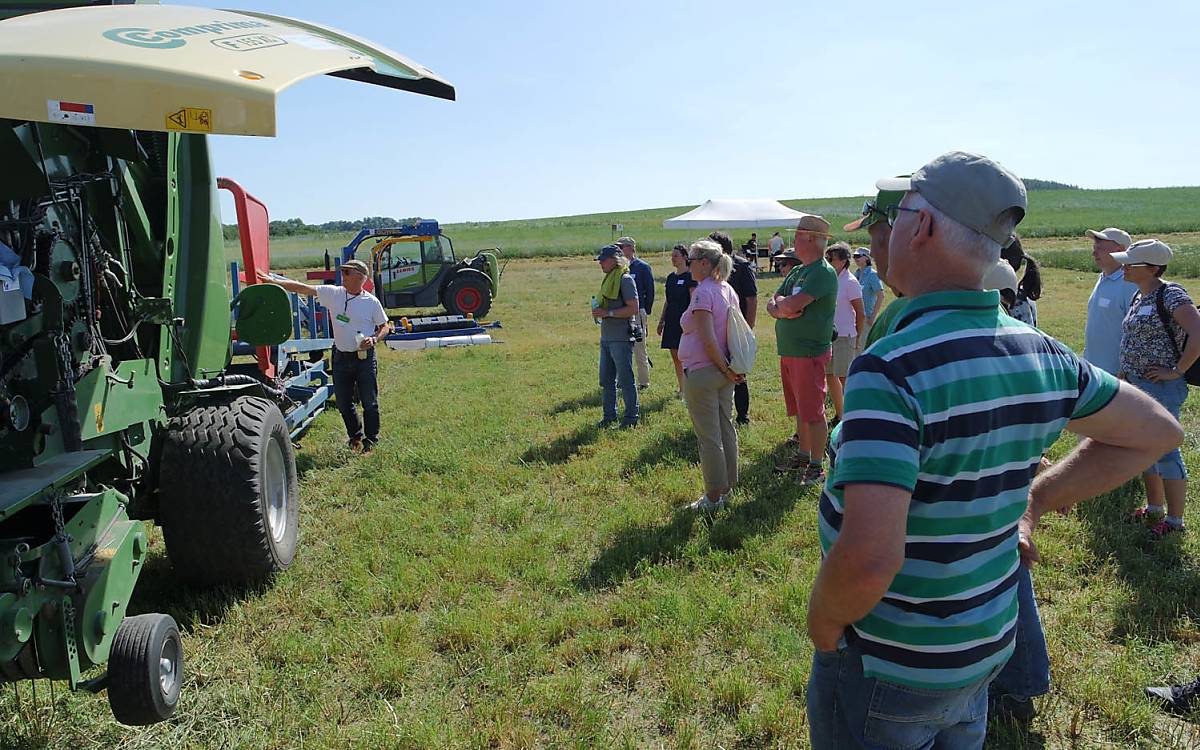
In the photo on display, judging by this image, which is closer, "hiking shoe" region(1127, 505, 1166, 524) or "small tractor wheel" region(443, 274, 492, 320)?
"hiking shoe" region(1127, 505, 1166, 524)

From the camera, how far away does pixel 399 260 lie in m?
18.9

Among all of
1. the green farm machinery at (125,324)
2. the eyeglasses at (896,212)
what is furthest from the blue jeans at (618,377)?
the eyeglasses at (896,212)

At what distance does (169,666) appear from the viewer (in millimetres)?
2963

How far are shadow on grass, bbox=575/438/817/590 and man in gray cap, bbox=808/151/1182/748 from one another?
285 centimetres

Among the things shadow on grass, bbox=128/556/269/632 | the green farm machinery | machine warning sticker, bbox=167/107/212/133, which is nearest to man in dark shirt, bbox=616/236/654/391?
the green farm machinery

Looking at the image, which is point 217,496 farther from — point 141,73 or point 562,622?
point 141,73

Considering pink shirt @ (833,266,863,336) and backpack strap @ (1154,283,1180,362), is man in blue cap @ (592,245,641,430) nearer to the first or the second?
pink shirt @ (833,266,863,336)

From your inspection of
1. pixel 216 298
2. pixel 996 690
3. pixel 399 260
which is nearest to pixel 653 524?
pixel 996 690

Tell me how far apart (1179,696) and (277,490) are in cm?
465

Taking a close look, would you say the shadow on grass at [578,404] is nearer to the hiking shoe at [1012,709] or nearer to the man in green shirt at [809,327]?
the man in green shirt at [809,327]

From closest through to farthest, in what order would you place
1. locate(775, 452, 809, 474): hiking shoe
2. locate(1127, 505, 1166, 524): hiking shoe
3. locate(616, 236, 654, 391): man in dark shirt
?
locate(1127, 505, 1166, 524): hiking shoe
locate(775, 452, 809, 474): hiking shoe
locate(616, 236, 654, 391): man in dark shirt

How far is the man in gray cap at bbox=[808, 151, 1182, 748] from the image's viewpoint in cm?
149

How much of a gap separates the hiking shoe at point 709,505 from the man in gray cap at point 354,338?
11.0 feet

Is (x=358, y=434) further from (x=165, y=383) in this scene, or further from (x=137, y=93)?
(x=137, y=93)
